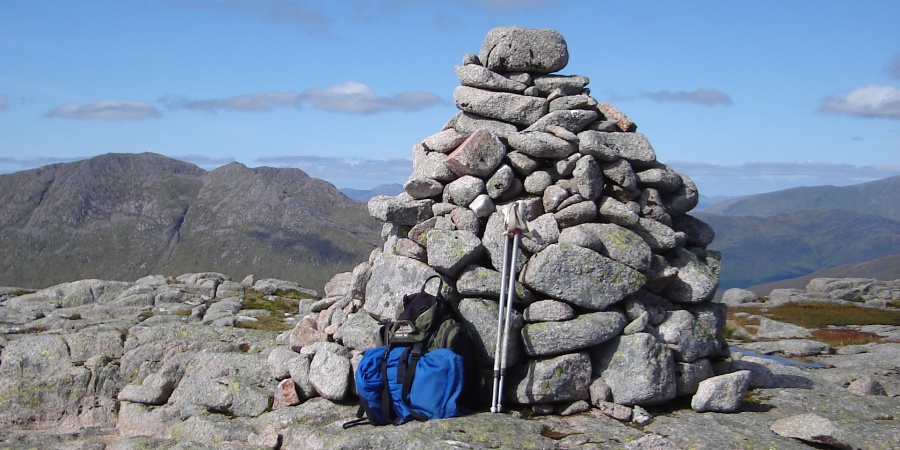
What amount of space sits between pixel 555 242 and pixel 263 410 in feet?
25.8

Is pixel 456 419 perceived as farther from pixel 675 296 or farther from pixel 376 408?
pixel 675 296

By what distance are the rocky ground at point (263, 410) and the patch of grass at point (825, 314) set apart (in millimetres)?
25016

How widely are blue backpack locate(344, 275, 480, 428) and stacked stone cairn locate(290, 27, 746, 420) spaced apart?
2.85 ft

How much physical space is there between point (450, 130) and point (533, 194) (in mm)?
3604

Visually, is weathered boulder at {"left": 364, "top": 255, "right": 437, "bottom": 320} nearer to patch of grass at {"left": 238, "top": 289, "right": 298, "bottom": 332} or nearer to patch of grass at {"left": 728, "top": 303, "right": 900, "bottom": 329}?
patch of grass at {"left": 238, "top": 289, "right": 298, "bottom": 332}

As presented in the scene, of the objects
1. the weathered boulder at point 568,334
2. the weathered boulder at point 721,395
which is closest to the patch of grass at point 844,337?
the weathered boulder at point 721,395

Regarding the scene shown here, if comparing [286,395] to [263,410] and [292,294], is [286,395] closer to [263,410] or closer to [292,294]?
[263,410]

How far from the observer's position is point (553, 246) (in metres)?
15.6

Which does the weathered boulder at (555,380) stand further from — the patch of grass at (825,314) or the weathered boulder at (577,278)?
the patch of grass at (825,314)

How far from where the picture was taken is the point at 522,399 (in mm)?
14852

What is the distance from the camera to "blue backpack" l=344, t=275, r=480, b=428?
14.2 m

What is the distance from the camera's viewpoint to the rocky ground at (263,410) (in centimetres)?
1313

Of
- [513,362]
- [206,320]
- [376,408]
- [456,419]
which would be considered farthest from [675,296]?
[206,320]

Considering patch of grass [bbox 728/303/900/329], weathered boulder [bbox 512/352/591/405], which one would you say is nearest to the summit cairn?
weathered boulder [bbox 512/352/591/405]
